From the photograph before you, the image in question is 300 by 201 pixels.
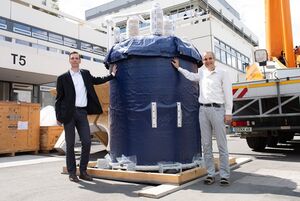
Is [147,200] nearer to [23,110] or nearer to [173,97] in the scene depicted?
[173,97]

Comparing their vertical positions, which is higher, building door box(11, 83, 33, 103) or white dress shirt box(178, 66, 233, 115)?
building door box(11, 83, 33, 103)

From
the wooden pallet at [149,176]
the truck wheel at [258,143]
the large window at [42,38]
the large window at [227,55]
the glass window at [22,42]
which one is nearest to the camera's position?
the wooden pallet at [149,176]

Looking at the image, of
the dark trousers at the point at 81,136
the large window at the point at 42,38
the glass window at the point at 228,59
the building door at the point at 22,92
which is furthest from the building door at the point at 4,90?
the glass window at the point at 228,59

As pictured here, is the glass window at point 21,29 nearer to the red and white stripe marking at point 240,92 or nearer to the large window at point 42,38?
the large window at point 42,38

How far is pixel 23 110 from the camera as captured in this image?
10062mm

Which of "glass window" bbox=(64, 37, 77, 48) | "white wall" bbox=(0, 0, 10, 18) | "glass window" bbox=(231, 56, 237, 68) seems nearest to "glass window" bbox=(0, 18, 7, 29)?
"white wall" bbox=(0, 0, 10, 18)

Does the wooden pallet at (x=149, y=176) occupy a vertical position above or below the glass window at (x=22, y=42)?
below

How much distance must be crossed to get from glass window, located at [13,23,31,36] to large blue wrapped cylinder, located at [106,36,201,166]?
62.3 ft

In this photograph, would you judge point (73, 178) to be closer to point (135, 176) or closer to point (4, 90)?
point (135, 176)

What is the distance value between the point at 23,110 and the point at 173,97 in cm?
673

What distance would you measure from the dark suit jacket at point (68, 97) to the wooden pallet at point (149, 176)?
959 millimetres

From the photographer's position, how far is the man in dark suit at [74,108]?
4.83 meters

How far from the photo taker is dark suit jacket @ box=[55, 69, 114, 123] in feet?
15.8

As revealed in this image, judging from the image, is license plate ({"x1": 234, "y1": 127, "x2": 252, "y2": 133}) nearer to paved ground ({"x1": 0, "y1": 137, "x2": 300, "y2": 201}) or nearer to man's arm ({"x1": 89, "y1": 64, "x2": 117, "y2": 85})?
paved ground ({"x1": 0, "y1": 137, "x2": 300, "y2": 201})
